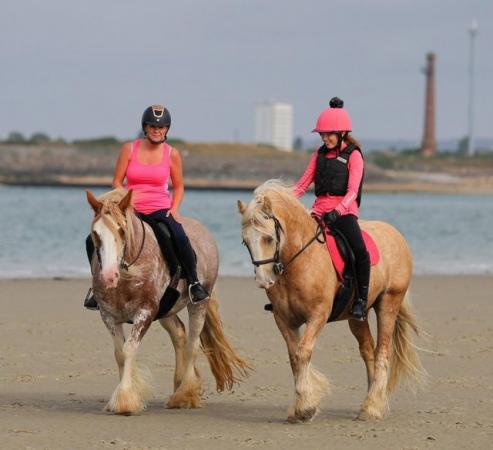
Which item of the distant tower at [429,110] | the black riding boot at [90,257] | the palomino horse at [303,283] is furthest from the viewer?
the distant tower at [429,110]

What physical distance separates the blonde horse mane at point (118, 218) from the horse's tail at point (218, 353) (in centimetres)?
137

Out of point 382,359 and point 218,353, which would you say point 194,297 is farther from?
point 382,359

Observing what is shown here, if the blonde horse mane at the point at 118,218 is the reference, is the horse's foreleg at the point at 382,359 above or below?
below

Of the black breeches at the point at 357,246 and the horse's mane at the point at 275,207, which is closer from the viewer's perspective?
the horse's mane at the point at 275,207

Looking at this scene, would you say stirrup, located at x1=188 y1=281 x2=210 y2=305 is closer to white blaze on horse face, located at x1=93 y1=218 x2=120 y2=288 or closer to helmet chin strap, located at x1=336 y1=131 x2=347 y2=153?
white blaze on horse face, located at x1=93 y1=218 x2=120 y2=288

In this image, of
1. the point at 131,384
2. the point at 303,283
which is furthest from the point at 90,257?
the point at 303,283

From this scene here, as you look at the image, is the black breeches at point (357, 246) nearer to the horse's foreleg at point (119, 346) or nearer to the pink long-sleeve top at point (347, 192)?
the pink long-sleeve top at point (347, 192)

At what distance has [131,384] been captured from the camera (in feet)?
27.0

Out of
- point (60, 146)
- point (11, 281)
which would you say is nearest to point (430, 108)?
point (60, 146)

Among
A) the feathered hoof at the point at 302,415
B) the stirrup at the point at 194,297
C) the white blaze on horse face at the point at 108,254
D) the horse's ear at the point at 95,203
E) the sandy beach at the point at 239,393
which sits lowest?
the sandy beach at the point at 239,393

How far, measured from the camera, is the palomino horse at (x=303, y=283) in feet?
24.8

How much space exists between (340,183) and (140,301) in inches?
64.5

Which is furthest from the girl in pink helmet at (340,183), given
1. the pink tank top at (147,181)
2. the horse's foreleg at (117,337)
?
the horse's foreleg at (117,337)

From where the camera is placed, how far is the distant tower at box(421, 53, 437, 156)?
399ft
